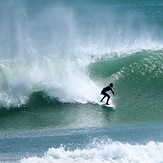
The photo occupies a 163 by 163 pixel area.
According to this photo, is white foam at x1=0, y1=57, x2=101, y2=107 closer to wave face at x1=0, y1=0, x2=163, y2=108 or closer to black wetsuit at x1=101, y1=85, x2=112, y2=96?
wave face at x1=0, y1=0, x2=163, y2=108

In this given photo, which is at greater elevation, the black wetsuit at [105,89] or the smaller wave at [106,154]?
the black wetsuit at [105,89]

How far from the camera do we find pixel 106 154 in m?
19.5

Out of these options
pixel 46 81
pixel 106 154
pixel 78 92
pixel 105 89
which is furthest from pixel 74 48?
pixel 106 154

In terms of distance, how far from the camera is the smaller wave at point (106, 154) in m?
19.0

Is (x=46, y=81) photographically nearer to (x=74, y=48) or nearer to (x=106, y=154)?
(x=74, y=48)

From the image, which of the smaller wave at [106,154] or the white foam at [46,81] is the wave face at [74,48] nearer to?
the white foam at [46,81]

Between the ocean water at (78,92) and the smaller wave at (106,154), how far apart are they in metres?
0.04

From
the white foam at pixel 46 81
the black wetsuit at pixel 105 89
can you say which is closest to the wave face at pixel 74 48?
the white foam at pixel 46 81

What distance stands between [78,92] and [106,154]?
8.30 meters

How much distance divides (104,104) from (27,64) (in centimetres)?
513

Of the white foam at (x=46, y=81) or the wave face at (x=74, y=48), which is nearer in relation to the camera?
the white foam at (x=46, y=81)

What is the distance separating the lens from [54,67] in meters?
28.9

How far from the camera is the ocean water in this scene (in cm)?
2005

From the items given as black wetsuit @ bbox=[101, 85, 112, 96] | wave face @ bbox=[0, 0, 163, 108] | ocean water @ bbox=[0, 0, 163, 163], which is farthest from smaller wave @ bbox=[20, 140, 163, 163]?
wave face @ bbox=[0, 0, 163, 108]
